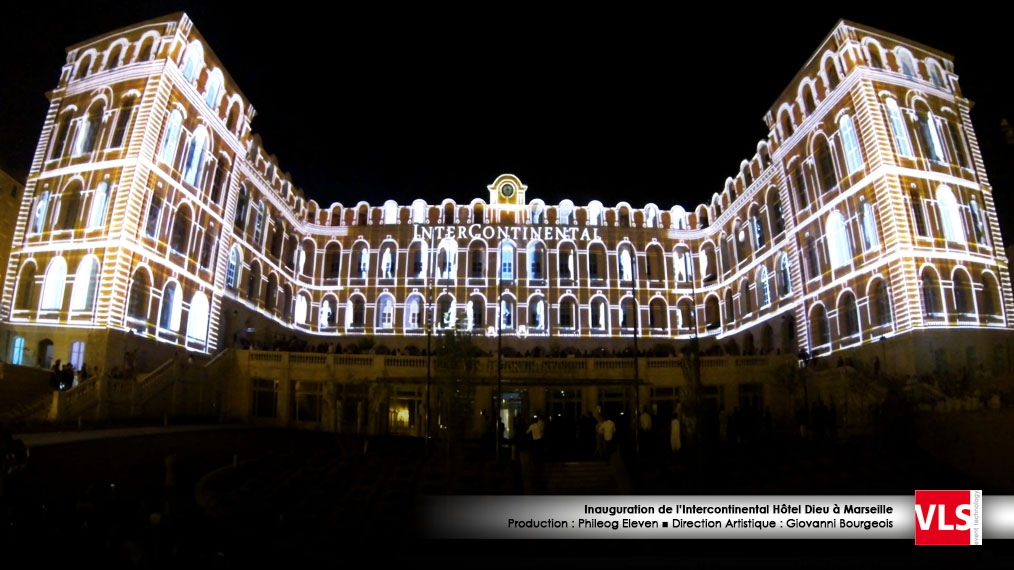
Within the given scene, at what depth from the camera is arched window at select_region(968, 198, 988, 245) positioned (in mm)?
38594

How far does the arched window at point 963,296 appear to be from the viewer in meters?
35.9

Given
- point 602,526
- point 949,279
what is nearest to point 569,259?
point 949,279

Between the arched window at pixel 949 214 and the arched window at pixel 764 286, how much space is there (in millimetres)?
13212

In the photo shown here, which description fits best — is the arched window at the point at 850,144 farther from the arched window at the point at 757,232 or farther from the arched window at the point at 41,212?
the arched window at the point at 41,212

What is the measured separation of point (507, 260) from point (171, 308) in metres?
28.1

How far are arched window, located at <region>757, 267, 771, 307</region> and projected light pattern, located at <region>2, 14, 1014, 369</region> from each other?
0.17 m

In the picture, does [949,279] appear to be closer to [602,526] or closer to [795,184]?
[795,184]

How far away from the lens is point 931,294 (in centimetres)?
3578

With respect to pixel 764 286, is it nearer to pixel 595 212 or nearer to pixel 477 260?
pixel 595 212

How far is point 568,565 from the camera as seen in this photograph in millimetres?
12727

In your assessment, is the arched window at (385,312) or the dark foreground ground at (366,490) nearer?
the dark foreground ground at (366,490)

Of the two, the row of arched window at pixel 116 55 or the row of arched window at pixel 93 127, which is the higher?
the row of arched window at pixel 116 55

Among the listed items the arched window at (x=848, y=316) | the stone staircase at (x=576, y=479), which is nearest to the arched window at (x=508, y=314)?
the arched window at (x=848, y=316)

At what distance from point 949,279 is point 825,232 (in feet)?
25.7
